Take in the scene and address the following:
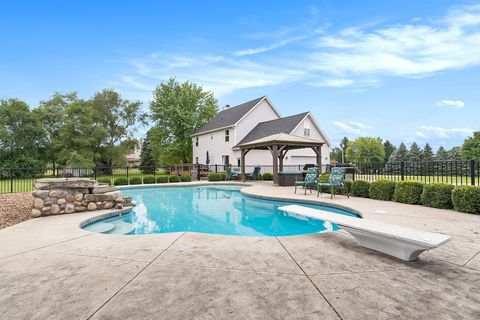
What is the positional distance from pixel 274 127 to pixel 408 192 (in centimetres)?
1602

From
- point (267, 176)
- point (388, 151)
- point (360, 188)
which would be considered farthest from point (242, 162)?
point (388, 151)

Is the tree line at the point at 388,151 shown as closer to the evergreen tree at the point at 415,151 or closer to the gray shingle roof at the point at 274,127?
the evergreen tree at the point at 415,151

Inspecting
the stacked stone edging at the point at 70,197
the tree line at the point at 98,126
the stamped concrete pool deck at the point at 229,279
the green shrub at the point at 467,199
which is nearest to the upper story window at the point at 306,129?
the tree line at the point at 98,126

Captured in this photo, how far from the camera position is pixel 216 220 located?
301 inches

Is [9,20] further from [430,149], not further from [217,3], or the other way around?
[430,149]

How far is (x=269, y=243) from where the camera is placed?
13.2 feet

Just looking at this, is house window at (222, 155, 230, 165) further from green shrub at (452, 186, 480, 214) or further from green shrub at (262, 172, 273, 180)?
green shrub at (452, 186, 480, 214)

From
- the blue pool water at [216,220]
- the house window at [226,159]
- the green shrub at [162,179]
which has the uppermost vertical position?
the house window at [226,159]

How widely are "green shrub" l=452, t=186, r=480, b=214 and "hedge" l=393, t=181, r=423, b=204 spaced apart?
1.04 meters

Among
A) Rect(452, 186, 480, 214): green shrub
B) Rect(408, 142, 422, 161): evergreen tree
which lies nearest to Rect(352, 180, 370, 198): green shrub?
Rect(452, 186, 480, 214): green shrub

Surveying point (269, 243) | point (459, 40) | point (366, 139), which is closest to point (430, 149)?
point (366, 139)

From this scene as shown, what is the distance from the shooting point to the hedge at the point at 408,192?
24.5 feet

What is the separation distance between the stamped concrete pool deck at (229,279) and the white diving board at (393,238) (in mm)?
115

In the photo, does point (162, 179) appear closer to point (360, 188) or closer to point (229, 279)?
point (360, 188)
